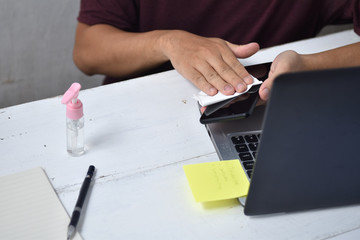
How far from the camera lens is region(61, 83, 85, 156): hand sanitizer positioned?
840mm

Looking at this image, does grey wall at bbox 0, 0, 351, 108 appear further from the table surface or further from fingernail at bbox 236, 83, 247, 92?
fingernail at bbox 236, 83, 247, 92

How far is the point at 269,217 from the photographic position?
79cm

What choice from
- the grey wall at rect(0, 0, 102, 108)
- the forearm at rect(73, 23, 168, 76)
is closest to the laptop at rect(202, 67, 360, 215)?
the forearm at rect(73, 23, 168, 76)

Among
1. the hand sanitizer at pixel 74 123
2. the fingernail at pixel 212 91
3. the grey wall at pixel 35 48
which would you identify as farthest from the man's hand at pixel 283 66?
the grey wall at pixel 35 48

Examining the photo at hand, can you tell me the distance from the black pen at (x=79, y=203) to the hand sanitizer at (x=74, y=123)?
58mm

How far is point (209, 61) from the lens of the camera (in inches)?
42.9

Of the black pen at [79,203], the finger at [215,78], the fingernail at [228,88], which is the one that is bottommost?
the black pen at [79,203]

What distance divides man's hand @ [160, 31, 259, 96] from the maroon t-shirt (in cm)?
12

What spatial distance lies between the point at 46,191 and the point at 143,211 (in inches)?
6.7

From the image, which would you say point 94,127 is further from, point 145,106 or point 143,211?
point 143,211

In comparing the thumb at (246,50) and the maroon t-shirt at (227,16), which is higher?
the thumb at (246,50)

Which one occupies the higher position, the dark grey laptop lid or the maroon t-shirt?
the dark grey laptop lid

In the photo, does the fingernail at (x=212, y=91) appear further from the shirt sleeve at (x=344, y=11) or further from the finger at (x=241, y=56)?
the shirt sleeve at (x=344, y=11)

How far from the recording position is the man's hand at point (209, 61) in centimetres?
102
